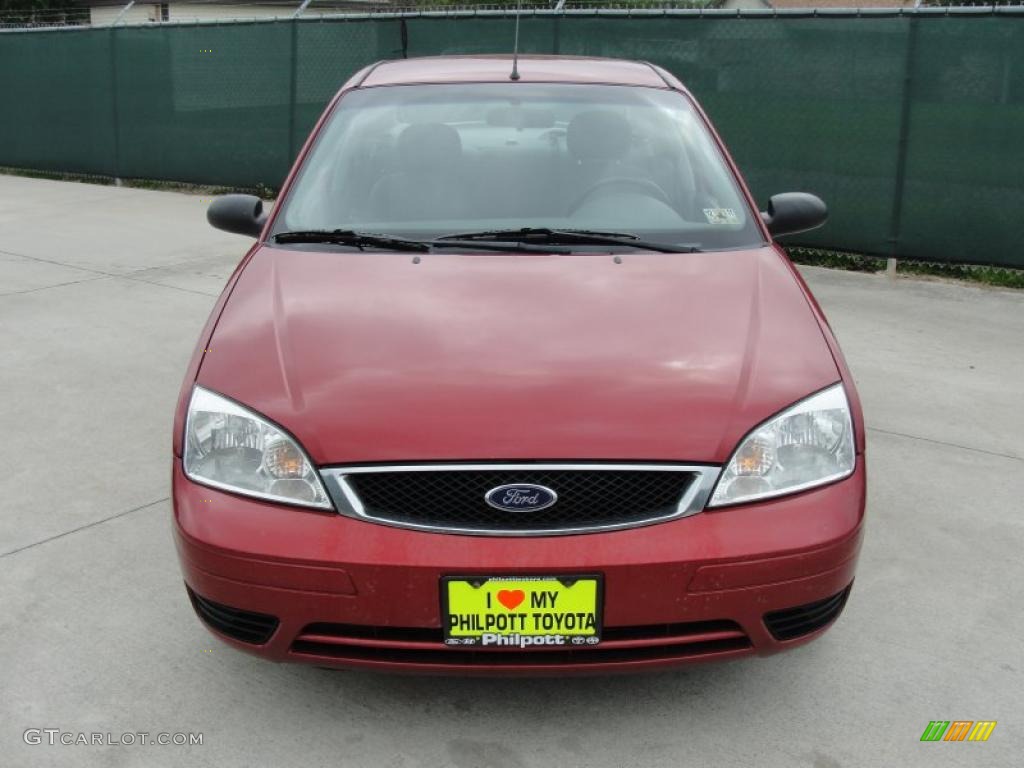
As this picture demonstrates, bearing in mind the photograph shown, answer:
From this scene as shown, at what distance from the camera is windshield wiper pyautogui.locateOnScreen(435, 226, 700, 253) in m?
3.30

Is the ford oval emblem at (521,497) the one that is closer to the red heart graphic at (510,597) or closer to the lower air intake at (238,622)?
the red heart graphic at (510,597)

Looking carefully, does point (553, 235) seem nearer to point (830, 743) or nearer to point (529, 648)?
point (529, 648)

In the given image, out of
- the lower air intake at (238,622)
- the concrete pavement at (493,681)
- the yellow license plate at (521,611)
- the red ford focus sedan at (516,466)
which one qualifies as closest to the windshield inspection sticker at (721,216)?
the red ford focus sedan at (516,466)

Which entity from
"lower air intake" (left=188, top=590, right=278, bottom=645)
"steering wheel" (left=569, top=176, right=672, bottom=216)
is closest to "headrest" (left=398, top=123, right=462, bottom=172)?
"steering wheel" (left=569, top=176, right=672, bottom=216)

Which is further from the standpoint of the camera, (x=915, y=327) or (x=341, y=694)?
(x=915, y=327)

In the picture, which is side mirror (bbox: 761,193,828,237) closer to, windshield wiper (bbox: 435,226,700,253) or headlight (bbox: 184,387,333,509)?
windshield wiper (bbox: 435,226,700,253)

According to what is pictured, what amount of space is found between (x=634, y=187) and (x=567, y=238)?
0.46 m

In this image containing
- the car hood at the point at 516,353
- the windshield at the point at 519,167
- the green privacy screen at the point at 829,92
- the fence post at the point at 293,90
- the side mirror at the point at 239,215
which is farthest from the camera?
the fence post at the point at 293,90

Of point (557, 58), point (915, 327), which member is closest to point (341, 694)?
point (557, 58)

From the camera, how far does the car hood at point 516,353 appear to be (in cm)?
244

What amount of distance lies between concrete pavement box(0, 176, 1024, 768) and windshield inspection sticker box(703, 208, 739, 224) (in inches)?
48.4

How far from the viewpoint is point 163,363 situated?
5.77 metres

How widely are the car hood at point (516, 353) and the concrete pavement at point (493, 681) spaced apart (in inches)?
29.3

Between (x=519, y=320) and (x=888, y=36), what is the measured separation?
6.28m
